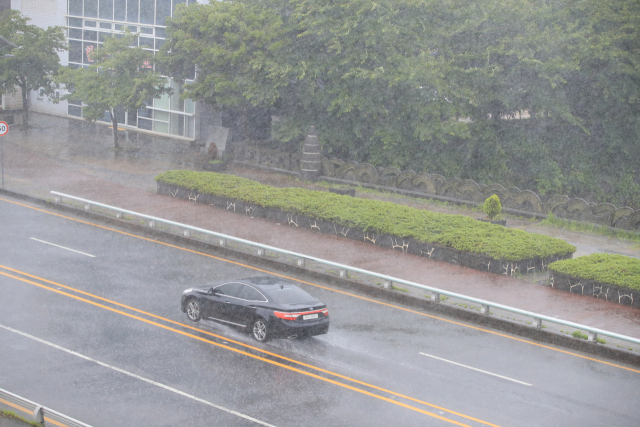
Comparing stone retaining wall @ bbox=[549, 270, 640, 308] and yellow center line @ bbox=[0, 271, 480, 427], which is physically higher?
stone retaining wall @ bbox=[549, 270, 640, 308]

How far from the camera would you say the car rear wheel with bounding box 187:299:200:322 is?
15984 millimetres

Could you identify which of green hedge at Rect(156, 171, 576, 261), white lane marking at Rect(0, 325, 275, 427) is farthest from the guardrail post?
green hedge at Rect(156, 171, 576, 261)

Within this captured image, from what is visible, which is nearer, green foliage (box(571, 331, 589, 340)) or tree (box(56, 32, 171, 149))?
green foliage (box(571, 331, 589, 340))

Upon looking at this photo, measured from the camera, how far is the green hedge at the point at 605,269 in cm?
1805

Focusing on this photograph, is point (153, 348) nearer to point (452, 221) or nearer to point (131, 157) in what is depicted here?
point (452, 221)

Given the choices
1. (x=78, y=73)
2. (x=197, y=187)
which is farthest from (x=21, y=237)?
(x=78, y=73)

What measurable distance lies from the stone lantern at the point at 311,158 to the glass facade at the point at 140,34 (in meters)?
10.9

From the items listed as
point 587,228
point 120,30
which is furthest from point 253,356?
point 120,30

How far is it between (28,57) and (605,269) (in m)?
36.3

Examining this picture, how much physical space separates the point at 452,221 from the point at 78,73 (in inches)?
953

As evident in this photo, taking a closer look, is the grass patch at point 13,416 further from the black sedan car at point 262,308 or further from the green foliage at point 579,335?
the green foliage at point 579,335

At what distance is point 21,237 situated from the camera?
22672 mm

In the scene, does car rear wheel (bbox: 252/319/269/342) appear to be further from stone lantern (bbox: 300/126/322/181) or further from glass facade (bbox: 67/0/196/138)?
glass facade (bbox: 67/0/196/138)

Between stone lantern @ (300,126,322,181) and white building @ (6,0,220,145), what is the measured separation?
24.5 feet
